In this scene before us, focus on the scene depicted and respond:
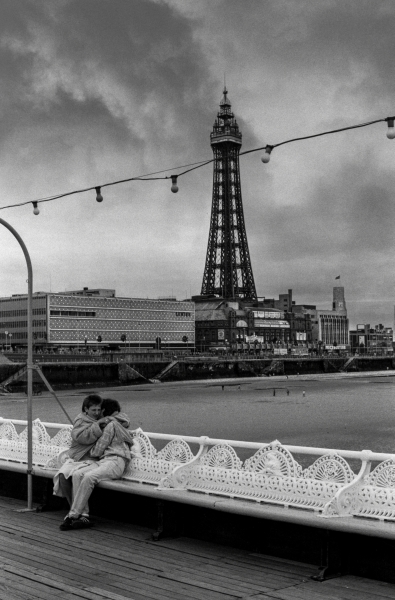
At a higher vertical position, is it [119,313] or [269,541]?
[119,313]

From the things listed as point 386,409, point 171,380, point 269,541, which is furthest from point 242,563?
point 171,380

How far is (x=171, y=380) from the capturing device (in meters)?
95.9

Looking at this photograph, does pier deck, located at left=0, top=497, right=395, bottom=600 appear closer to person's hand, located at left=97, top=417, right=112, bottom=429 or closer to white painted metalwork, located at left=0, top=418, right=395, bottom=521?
white painted metalwork, located at left=0, top=418, right=395, bottom=521

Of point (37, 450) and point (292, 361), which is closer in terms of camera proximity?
point (37, 450)

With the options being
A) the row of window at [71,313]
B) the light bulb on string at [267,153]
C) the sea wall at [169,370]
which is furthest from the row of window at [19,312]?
the light bulb on string at [267,153]

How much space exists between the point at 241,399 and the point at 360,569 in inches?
2184

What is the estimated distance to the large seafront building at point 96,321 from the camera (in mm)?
144875

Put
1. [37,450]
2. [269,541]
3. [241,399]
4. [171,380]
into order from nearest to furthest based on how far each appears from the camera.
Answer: [269,541], [37,450], [241,399], [171,380]

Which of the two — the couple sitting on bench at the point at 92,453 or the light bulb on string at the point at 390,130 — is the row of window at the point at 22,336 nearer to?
the couple sitting on bench at the point at 92,453

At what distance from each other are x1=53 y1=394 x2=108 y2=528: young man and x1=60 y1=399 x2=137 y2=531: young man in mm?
63

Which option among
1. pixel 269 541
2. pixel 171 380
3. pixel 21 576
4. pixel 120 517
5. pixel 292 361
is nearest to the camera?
pixel 21 576

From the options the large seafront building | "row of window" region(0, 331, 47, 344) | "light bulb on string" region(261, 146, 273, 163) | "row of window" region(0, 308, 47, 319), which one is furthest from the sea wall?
"light bulb on string" region(261, 146, 273, 163)

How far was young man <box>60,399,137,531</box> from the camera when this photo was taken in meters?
8.50

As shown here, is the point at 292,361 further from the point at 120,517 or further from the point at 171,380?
the point at 120,517
